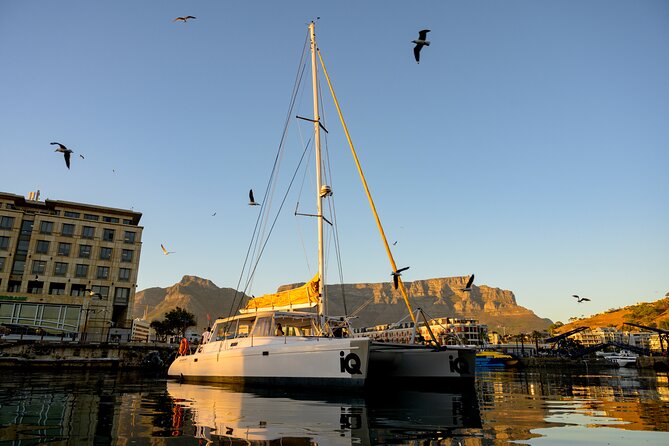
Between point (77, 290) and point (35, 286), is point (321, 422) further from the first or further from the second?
point (35, 286)

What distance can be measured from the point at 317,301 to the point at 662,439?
524 inches

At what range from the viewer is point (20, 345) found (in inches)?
1481

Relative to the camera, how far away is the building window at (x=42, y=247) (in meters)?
58.9

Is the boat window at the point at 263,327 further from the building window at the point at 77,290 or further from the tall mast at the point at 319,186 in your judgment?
the building window at the point at 77,290

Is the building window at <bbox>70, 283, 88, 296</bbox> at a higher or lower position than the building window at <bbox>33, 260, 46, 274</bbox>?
lower

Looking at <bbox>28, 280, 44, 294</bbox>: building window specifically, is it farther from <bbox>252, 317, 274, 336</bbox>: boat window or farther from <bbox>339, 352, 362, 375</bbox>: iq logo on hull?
<bbox>339, 352, 362, 375</bbox>: iq logo on hull

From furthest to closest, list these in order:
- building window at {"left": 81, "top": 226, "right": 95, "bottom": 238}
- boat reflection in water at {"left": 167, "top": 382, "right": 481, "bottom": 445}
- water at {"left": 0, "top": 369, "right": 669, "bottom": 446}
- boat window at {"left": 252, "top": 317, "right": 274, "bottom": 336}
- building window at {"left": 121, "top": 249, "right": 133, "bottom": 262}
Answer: building window at {"left": 121, "top": 249, "right": 133, "bottom": 262} → building window at {"left": 81, "top": 226, "right": 95, "bottom": 238} → boat window at {"left": 252, "top": 317, "right": 274, "bottom": 336} → boat reflection in water at {"left": 167, "top": 382, "right": 481, "bottom": 445} → water at {"left": 0, "top": 369, "right": 669, "bottom": 446}

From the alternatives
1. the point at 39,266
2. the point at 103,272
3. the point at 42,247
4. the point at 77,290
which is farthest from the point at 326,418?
the point at 42,247

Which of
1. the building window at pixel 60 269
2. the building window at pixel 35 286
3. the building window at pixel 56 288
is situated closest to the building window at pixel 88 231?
the building window at pixel 60 269

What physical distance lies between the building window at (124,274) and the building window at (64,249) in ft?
23.6

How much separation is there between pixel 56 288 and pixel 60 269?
263cm

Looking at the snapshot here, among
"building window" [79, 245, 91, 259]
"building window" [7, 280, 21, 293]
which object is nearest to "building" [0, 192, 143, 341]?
"building window" [79, 245, 91, 259]

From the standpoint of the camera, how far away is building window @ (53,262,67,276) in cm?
5888

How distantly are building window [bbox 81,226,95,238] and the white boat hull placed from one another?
52.0 meters
